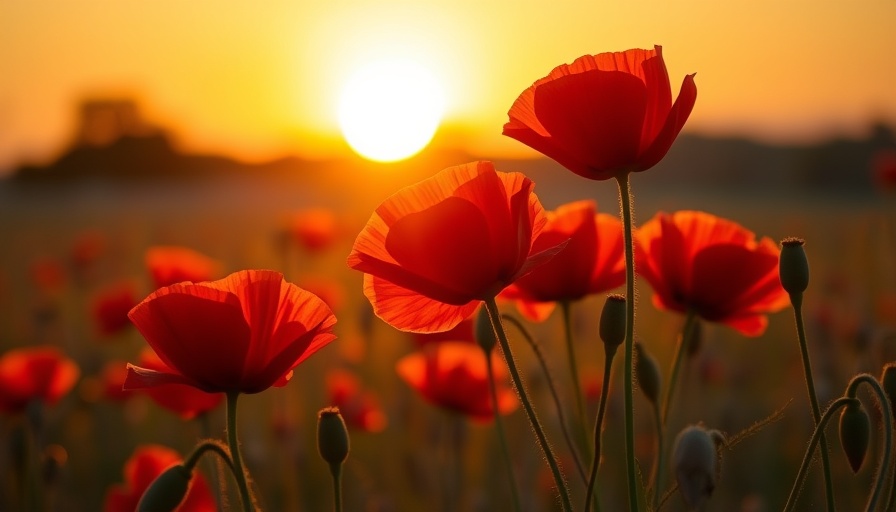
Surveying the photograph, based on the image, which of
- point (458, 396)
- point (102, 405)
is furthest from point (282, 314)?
point (102, 405)

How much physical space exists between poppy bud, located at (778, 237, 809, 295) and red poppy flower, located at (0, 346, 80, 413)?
1935 millimetres

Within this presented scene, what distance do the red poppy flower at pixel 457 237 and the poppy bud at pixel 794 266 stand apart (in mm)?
285

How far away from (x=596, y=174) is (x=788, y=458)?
10.0 ft

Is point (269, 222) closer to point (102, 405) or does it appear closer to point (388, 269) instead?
point (102, 405)

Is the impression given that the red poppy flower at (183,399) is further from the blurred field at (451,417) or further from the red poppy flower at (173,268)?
the red poppy flower at (173,268)

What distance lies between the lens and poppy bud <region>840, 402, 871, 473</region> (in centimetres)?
115

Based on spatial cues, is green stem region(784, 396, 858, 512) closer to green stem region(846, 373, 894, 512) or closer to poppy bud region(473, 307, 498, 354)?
green stem region(846, 373, 894, 512)

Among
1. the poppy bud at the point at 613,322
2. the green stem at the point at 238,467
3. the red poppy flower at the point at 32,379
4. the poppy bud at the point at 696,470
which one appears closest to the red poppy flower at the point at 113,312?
the red poppy flower at the point at 32,379

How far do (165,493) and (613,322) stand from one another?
523 millimetres

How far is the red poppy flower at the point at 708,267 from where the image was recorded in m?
1.42

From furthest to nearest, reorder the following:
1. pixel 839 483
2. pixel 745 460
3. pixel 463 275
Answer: pixel 745 460 < pixel 839 483 < pixel 463 275

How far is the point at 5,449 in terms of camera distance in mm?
3111

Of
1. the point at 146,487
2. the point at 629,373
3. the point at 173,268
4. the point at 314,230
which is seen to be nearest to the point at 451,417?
the point at 173,268

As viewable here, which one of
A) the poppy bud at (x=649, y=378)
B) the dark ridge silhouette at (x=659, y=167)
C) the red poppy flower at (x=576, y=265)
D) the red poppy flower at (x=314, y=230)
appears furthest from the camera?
the dark ridge silhouette at (x=659, y=167)
